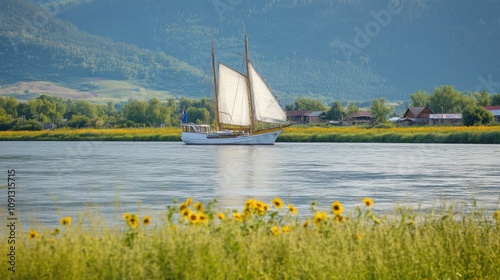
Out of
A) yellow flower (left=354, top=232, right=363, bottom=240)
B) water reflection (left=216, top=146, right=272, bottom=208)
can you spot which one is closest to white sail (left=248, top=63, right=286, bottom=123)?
water reflection (left=216, top=146, right=272, bottom=208)

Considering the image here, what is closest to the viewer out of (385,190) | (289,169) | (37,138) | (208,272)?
(208,272)

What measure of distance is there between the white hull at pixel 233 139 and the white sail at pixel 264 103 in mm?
2694

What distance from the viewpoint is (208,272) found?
10914 mm

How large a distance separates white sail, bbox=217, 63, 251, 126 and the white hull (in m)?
2.22

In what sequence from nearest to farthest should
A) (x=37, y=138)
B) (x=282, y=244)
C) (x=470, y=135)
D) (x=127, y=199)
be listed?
1. (x=282, y=244)
2. (x=127, y=199)
3. (x=470, y=135)
4. (x=37, y=138)

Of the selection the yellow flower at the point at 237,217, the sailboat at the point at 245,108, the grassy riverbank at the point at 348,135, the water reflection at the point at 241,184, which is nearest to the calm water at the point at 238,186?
the water reflection at the point at 241,184

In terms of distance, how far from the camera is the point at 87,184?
106ft

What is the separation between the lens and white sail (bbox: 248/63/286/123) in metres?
98.9

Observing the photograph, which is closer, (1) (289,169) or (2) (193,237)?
(2) (193,237)

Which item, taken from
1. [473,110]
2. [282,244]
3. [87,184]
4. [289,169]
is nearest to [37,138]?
[473,110]

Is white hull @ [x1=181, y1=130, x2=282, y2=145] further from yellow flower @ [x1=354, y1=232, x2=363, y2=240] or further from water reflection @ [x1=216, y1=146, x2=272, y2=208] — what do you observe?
yellow flower @ [x1=354, y1=232, x2=363, y2=240]

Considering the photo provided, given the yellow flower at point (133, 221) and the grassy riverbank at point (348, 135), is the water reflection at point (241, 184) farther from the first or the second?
the grassy riverbank at point (348, 135)

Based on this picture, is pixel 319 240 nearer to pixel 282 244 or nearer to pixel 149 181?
pixel 282 244

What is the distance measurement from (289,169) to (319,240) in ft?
104
